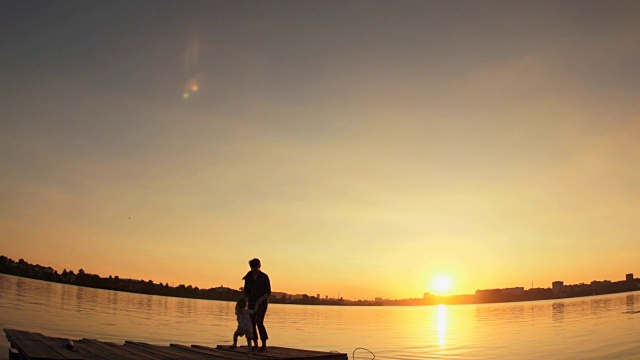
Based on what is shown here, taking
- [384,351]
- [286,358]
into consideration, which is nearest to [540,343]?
[384,351]

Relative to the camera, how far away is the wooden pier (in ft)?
43.5

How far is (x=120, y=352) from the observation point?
48.1 feet

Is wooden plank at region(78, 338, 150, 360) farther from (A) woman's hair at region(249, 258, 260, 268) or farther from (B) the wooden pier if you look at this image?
(A) woman's hair at region(249, 258, 260, 268)

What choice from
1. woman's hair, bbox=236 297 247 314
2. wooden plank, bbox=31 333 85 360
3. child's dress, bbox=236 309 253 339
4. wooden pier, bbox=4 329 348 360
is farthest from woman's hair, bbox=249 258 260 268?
wooden plank, bbox=31 333 85 360

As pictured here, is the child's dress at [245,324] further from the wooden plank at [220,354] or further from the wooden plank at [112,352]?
the wooden plank at [112,352]

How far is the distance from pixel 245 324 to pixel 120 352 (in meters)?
3.70

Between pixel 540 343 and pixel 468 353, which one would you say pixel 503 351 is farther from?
pixel 540 343

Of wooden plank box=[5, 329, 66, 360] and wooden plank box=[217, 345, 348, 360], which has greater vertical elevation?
wooden plank box=[5, 329, 66, 360]

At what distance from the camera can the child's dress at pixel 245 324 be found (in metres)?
15.4

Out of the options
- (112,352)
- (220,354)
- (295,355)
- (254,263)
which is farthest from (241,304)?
(112,352)

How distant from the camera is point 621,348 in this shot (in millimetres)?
31688

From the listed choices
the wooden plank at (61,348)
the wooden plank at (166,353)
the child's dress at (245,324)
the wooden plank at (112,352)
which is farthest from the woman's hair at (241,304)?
the wooden plank at (61,348)

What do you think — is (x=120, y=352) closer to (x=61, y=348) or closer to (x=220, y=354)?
(x=61, y=348)

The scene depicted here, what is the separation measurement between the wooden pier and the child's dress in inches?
24.3
